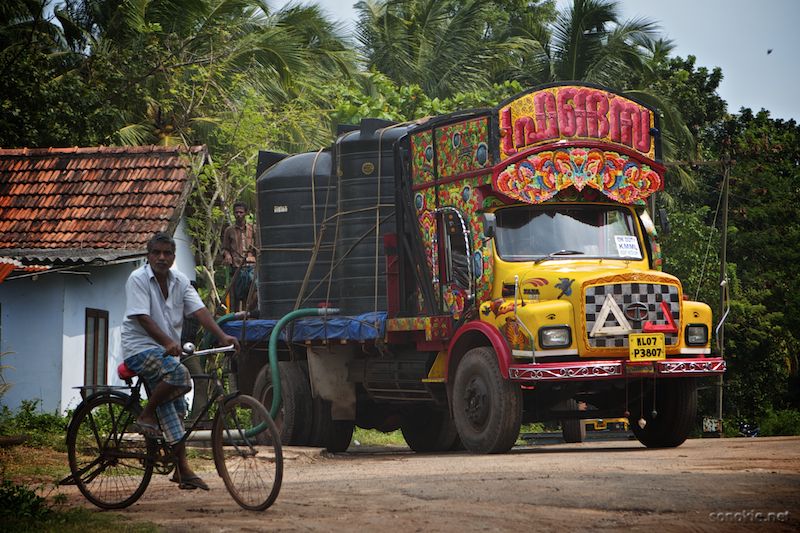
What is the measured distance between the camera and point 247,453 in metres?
8.55

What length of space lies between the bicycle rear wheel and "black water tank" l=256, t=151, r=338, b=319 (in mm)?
7137

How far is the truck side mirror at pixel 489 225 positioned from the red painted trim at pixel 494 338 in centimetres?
91

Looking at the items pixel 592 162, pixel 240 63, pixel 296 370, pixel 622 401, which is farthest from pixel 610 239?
pixel 240 63

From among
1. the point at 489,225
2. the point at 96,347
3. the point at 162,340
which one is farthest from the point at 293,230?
the point at 162,340

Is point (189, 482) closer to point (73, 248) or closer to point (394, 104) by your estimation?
point (73, 248)

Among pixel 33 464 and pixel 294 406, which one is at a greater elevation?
pixel 294 406

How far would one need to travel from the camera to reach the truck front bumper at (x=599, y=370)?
12.5 m

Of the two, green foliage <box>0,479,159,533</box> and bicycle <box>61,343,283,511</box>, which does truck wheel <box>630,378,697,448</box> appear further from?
green foliage <box>0,479,159,533</box>

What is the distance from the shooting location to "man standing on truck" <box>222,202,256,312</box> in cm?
1828

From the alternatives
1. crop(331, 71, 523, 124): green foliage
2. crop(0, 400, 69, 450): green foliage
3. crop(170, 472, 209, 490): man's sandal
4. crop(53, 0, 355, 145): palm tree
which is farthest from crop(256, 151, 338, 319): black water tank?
crop(331, 71, 523, 124): green foliage

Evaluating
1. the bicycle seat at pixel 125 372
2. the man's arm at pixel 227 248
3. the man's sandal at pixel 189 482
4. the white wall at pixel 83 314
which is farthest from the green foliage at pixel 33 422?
the man's sandal at pixel 189 482

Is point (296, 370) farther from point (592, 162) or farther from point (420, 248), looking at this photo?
point (592, 162)

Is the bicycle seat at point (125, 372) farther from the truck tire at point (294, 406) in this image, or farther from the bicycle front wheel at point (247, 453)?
the truck tire at point (294, 406)

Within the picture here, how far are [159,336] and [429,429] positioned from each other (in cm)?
890
